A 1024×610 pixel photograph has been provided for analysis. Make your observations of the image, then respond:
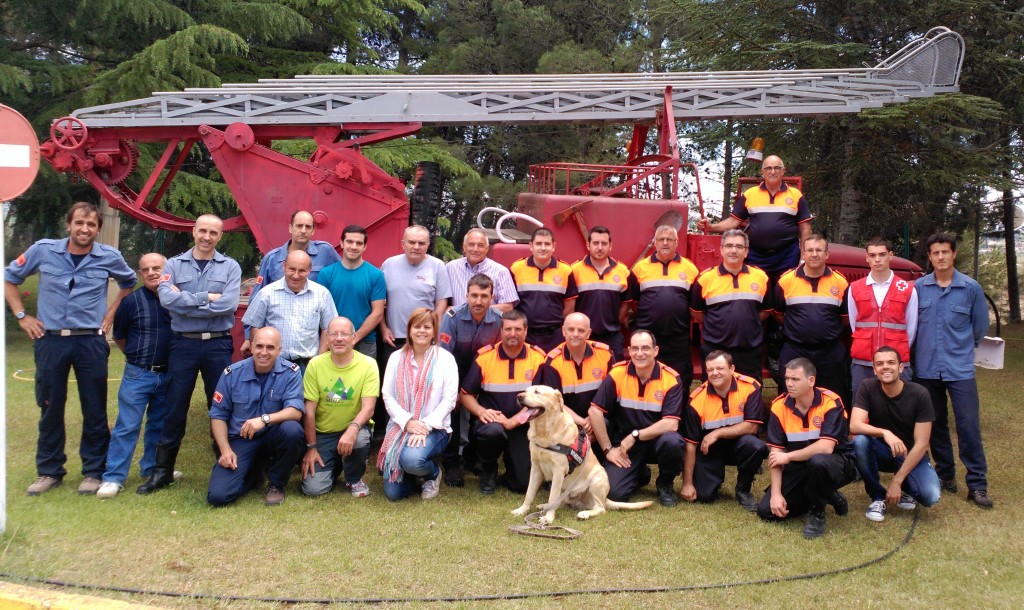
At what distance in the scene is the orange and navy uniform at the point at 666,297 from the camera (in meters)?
6.11

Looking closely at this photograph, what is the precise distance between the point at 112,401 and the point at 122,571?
5.21 meters

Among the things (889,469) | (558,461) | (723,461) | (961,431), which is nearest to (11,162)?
(558,461)

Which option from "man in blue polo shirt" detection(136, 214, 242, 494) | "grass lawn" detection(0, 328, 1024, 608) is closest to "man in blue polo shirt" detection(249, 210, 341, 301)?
"man in blue polo shirt" detection(136, 214, 242, 494)

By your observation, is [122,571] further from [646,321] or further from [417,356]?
[646,321]

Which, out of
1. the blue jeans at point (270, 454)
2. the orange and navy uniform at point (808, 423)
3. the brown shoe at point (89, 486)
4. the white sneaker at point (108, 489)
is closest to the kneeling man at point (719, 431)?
the orange and navy uniform at point (808, 423)

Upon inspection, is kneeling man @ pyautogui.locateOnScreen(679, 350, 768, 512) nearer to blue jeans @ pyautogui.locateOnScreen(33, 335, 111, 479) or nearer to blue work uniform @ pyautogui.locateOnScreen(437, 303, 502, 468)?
blue work uniform @ pyautogui.locateOnScreen(437, 303, 502, 468)

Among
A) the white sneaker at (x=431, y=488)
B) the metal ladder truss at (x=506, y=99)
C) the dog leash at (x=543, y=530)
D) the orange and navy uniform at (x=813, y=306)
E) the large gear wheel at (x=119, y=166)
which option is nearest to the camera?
the dog leash at (x=543, y=530)

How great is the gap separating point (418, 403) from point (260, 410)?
101cm

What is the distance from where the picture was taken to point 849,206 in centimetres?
1308

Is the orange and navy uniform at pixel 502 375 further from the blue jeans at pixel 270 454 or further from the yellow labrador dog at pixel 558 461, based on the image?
the blue jeans at pixel 270 454

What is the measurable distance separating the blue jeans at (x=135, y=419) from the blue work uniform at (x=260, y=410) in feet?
1.89

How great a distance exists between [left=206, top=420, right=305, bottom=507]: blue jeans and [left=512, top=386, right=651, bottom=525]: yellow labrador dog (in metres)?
1.48

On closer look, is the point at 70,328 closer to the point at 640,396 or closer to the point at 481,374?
the point at 481,374

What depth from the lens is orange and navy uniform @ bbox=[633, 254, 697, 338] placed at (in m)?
6.11
